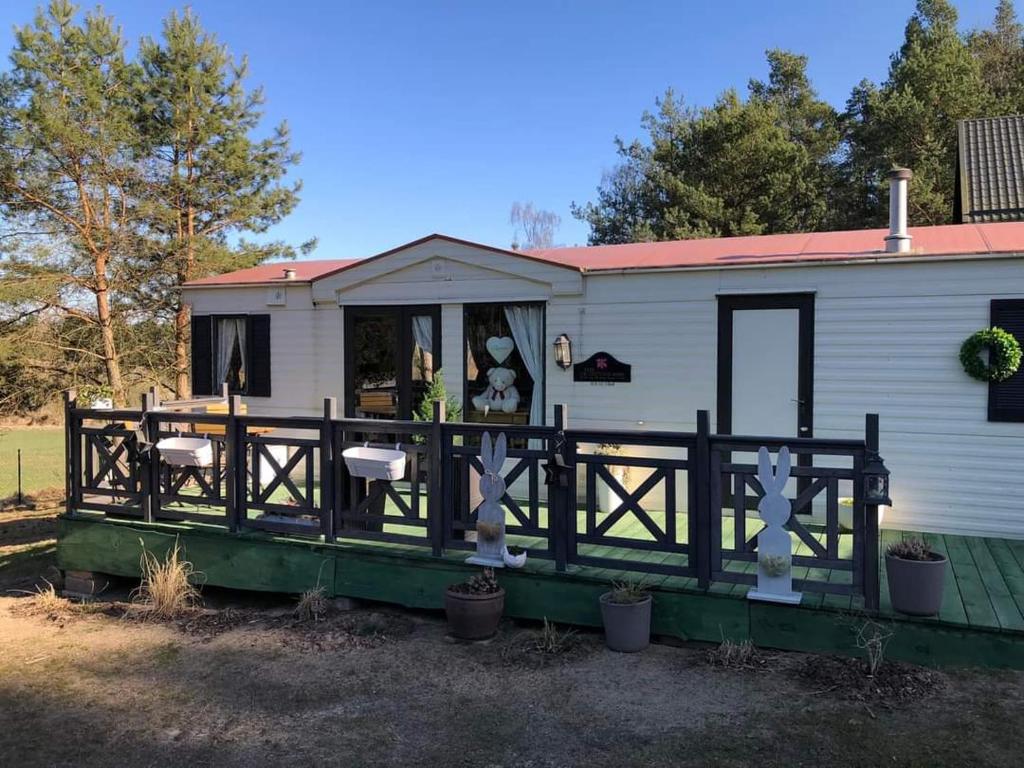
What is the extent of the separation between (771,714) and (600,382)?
3622 millimetres

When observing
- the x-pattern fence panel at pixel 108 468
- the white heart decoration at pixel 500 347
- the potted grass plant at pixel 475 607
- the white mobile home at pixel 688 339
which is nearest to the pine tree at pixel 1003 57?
the white mobile home at pixel 688 339

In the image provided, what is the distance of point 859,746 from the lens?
3.06m

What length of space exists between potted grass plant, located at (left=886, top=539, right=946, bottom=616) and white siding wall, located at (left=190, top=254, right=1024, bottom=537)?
199 cm

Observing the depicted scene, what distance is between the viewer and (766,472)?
3922mm

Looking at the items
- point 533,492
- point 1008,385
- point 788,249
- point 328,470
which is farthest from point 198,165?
point 1008,385

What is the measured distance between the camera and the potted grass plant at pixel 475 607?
14.4 ft

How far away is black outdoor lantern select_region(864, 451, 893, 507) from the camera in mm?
3619

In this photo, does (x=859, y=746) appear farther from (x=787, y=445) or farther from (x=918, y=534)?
(x=918, y=534)

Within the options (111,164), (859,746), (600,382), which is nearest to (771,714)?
(859,746)

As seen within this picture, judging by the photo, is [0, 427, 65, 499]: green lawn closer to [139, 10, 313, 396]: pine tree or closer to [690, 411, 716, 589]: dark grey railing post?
[139, 10, 313, 396]: pine tree

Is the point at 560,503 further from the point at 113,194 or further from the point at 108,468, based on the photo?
the point at 113,194

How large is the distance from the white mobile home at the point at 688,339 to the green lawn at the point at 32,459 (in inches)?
216

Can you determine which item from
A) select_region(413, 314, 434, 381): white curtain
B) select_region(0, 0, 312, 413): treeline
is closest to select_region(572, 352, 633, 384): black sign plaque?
select_region(413, 314, 434, 381): white curtain

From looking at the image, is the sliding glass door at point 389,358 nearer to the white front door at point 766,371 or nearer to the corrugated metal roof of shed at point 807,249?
the corrugated metal roof of shed at point 807,249
